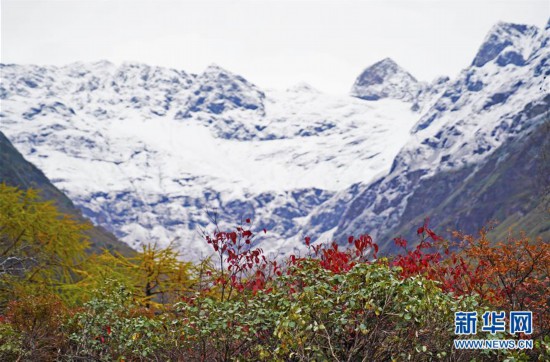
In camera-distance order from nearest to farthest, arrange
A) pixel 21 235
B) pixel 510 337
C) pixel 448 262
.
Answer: pixel 510 337
pixel 448 262
pixel 21 235

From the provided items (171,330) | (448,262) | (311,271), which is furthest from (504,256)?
(171,330)

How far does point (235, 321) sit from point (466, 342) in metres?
5.26

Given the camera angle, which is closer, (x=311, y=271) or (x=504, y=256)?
(x=311, y=271)

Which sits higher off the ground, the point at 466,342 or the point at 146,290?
the point at 466,342

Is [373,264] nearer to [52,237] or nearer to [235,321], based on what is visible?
[235,321]

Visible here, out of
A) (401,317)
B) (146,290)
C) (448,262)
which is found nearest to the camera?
(401,317)

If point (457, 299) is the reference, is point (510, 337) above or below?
below

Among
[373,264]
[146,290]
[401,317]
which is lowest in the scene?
[146,290]

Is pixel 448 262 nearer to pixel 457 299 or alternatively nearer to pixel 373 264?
→ pixel 457 299

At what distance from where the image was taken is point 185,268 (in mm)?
27391

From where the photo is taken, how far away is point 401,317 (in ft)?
42.6

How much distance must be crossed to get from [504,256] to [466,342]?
6305 mm

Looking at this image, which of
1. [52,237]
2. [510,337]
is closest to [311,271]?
[510,337]

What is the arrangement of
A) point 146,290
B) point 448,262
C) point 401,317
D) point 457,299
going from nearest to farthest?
1. point 401,317
2. point 457,299
3. point 448,262
4. point 146,290
